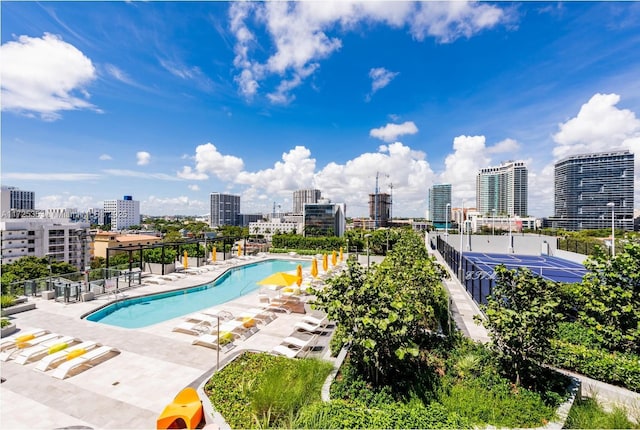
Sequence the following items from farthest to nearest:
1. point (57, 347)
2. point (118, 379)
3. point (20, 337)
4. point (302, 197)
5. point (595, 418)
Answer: point (302, 197), point (20, 337), point (57, 347), point (118, 379), point (595, 418)

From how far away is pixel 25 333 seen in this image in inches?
385

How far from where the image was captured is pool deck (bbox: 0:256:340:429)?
18.6ft

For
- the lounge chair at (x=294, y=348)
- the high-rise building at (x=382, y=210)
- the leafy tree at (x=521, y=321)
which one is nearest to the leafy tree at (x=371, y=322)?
the leafy tree at (x=521, y=321)

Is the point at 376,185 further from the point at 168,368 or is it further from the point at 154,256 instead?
the point at 168,368

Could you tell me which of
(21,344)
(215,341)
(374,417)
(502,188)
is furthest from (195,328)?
(502,188)

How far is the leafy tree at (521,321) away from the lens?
18.3ft

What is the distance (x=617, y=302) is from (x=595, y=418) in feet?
12.1

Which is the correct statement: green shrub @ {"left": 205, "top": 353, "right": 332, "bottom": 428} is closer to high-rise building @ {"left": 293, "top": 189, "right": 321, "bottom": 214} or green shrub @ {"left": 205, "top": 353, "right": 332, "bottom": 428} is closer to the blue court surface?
the blue court surface

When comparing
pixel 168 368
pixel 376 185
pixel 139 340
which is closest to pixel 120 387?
pixel 168 368

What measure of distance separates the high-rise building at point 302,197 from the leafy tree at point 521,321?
5770 inches

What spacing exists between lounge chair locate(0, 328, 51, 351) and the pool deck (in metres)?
0.52

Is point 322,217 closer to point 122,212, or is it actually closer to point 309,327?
point 309,327

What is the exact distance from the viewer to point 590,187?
193 feet

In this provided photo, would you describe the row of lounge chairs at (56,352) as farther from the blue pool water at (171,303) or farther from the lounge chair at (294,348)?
the lounge chair at (294,348)
